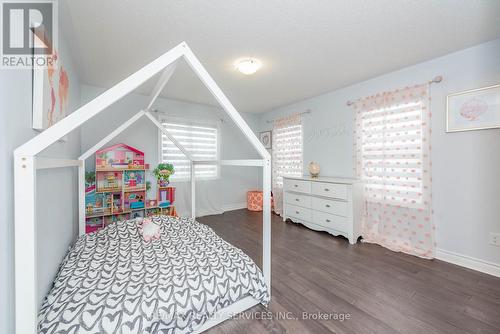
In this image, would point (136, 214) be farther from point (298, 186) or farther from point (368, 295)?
point (368, 295)

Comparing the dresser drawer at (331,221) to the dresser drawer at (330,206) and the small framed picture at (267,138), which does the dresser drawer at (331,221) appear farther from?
the small framed picture at (267,138)

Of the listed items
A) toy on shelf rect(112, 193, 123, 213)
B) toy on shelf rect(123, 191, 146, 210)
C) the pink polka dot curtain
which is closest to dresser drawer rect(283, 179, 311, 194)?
the pink polka dot curtain

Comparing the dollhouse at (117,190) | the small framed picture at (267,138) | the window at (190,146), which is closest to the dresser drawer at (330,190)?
the small framed picture at (267,138)

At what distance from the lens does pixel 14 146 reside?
848 mm

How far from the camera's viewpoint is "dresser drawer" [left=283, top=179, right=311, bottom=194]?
3.31 meters

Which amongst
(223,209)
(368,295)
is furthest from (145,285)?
(223,209)

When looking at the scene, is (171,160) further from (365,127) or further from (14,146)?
(365,127)

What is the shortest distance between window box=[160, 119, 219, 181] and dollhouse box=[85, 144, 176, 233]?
0.59m

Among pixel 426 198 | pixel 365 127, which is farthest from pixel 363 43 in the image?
pixel 426 198

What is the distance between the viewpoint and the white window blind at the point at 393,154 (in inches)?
95.5

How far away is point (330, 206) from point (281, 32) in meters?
2.31

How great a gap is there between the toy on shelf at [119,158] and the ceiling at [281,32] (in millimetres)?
1002

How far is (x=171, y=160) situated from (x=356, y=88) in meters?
3.32

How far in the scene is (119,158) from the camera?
2.99 metres
